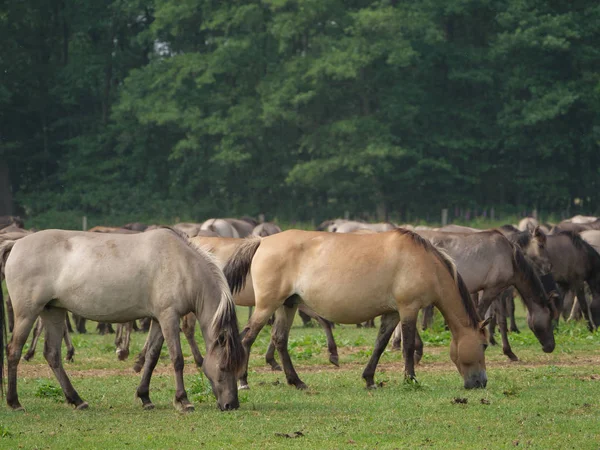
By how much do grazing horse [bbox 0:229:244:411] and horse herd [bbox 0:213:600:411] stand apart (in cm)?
1

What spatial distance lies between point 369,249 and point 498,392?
2.13 m

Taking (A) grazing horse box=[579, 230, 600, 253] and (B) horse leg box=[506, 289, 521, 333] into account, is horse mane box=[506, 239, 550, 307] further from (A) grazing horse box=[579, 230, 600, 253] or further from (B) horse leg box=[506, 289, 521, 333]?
(A) grazing horse box=[579, 230, 600, 253]

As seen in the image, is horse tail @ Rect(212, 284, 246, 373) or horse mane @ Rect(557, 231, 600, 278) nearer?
horse tail @ Rect(212, 284, 246, 373)

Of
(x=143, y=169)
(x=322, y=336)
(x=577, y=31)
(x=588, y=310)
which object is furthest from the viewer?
(x=143, y=169)

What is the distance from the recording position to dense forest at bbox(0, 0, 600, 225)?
4697 cm

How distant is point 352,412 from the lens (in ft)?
33.0

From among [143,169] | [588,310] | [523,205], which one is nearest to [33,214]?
[143,169]

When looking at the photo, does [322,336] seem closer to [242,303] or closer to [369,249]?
[242,303]

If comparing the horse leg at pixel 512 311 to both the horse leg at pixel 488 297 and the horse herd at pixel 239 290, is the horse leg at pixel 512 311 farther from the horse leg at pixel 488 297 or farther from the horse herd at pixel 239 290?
the horse herd at pixel 239 290

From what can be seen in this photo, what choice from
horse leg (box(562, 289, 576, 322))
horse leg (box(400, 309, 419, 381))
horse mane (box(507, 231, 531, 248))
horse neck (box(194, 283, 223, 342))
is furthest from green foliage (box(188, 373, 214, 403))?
horse leg (box(562, 289, 576, 322))

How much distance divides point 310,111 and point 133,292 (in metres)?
39.4

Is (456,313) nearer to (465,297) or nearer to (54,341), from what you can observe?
(465,297)

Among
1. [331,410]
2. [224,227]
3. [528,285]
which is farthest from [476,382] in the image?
[224,227]

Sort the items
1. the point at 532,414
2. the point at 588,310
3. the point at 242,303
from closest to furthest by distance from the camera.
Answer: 1. the point at 532,414
2. the point at 242,303
3. the point at 588,310
